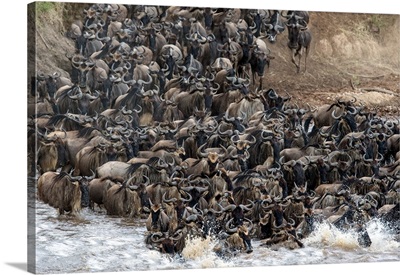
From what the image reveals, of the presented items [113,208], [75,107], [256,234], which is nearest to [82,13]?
[75,107]

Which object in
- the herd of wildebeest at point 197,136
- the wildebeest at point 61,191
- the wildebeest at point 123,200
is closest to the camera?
the wildebeest at point 61,191

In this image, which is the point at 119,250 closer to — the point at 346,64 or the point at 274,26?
the point at 274,26

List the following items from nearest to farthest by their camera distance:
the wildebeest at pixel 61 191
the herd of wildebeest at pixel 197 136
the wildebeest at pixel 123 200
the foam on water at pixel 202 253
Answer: the wildebeest at pixel 61 191 < the herd of wildebeest at pixel 197 136 < the wildebeest at pixel 123 200 < the foam on water at pixel 202 253

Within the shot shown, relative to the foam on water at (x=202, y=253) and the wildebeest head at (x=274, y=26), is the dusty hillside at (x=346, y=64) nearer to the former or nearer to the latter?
the wildebeest head at (x=274, y=26)

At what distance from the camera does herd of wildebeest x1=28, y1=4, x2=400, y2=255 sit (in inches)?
527

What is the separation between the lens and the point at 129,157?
13.6m

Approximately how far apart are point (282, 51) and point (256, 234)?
2167mm

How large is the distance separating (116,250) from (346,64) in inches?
143

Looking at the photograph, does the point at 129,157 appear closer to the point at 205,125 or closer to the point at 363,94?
the point at 205,125

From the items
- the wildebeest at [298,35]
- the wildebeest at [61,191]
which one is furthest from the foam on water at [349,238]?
the wildebeest at [61,191]

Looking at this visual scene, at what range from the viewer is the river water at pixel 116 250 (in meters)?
13.2

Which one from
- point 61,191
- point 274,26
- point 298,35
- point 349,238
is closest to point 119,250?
point 61,191

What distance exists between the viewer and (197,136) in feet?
45.4

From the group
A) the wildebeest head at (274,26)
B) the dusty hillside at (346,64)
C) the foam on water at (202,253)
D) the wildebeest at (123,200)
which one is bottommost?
the foam on water at (202,253)
